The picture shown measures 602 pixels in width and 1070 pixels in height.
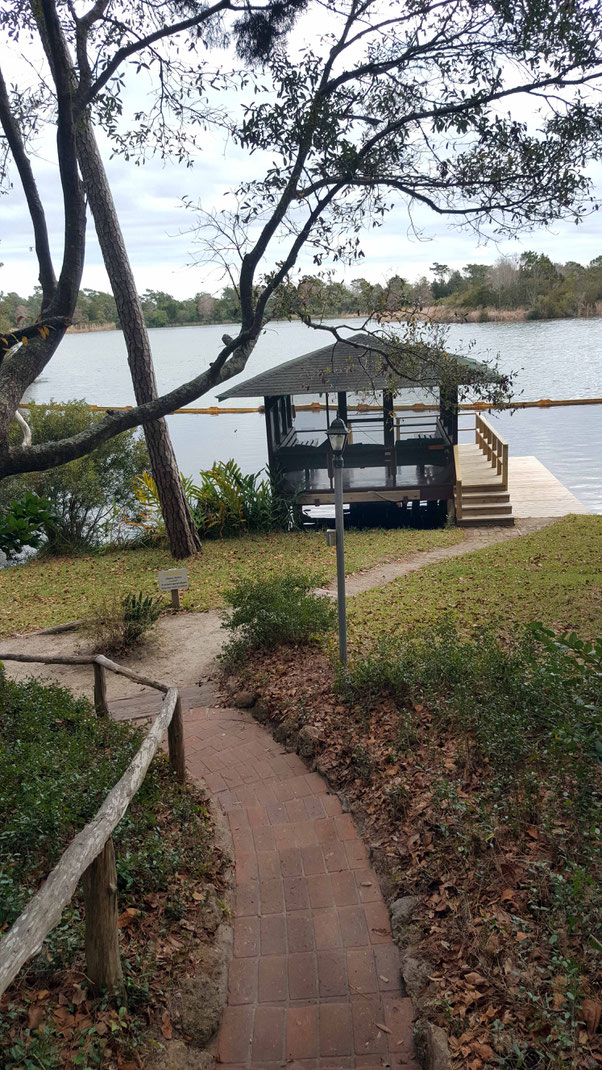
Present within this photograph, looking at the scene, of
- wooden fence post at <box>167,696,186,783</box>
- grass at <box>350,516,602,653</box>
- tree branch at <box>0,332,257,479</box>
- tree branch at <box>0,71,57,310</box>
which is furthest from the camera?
grass at <box>350,516,602,653</box>

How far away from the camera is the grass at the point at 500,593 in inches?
324

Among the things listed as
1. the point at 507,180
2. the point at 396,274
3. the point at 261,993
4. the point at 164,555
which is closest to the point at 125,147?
the point at 396,274

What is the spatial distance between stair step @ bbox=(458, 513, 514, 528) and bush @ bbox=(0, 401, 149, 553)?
8.02m

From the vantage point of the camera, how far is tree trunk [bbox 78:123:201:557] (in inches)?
523

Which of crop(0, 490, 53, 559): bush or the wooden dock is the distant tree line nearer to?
crop(0, 490, 53, 559): bush

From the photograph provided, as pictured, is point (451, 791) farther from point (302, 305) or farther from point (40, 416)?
point (40, 416)

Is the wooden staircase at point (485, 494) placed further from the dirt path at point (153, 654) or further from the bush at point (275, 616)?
the bush at point (275, 616)

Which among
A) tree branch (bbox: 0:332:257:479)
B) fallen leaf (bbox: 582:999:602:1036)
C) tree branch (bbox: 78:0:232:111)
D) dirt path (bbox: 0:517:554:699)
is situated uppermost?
tree branch (bbox: 78:0:232:111)

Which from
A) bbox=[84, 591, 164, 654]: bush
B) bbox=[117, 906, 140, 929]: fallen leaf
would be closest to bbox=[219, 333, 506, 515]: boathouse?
bbox=[84, 591, 164, 654]: bush

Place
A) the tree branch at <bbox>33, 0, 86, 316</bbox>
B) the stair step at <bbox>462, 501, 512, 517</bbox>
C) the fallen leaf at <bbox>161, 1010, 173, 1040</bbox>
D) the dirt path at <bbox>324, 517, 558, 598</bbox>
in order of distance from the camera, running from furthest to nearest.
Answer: the stair step at <bbox>462, 501, 512, 517</bbox> → the dirt path at <bbox>324, 517, 558, 598</bbox> → the tree branch at <bbox>33, 0, 86, 316</bbox> → the fallen leaf at <bbox>161, 1010, 173, 1040</bbox>

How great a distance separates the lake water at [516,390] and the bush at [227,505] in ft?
8.24

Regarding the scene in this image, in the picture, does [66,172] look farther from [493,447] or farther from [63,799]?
[493,447]

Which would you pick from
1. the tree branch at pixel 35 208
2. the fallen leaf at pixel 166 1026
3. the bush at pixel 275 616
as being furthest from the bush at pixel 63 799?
the tree branch at pixel 35 208

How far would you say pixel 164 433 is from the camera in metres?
14.6
